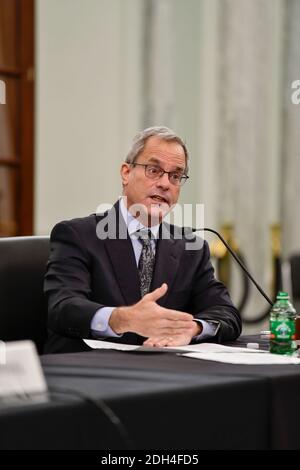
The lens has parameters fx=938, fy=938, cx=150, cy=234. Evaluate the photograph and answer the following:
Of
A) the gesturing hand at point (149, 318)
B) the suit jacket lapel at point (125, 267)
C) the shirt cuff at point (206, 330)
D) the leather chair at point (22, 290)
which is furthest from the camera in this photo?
the leather chair at point (22, 290)

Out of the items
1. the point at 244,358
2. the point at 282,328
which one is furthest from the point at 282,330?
the point at 244,358

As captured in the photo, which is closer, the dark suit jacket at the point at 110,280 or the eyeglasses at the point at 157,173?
the dark suit jacket at the point at 110,280

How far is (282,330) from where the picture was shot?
246 cm

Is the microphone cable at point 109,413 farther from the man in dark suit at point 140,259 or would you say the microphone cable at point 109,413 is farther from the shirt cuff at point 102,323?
the man in dark suit at point 140,259

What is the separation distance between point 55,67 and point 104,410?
15.4ft

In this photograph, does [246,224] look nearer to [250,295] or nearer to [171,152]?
[250,295]

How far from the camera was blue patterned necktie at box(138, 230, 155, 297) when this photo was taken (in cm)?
299

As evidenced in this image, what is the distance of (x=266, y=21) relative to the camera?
7.32 metres

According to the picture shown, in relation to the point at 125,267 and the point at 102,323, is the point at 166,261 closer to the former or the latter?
the point at 125,267

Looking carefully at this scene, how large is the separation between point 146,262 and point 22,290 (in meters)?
0.42

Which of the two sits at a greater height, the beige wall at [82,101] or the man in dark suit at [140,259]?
the beige wall at [82,101]

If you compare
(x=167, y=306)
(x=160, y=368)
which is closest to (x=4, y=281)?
(x=167, y=306)

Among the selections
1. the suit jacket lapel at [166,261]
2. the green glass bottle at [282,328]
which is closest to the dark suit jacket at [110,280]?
the suit jacket lapel at [166,261]

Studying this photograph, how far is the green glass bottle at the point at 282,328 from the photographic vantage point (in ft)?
8.10
